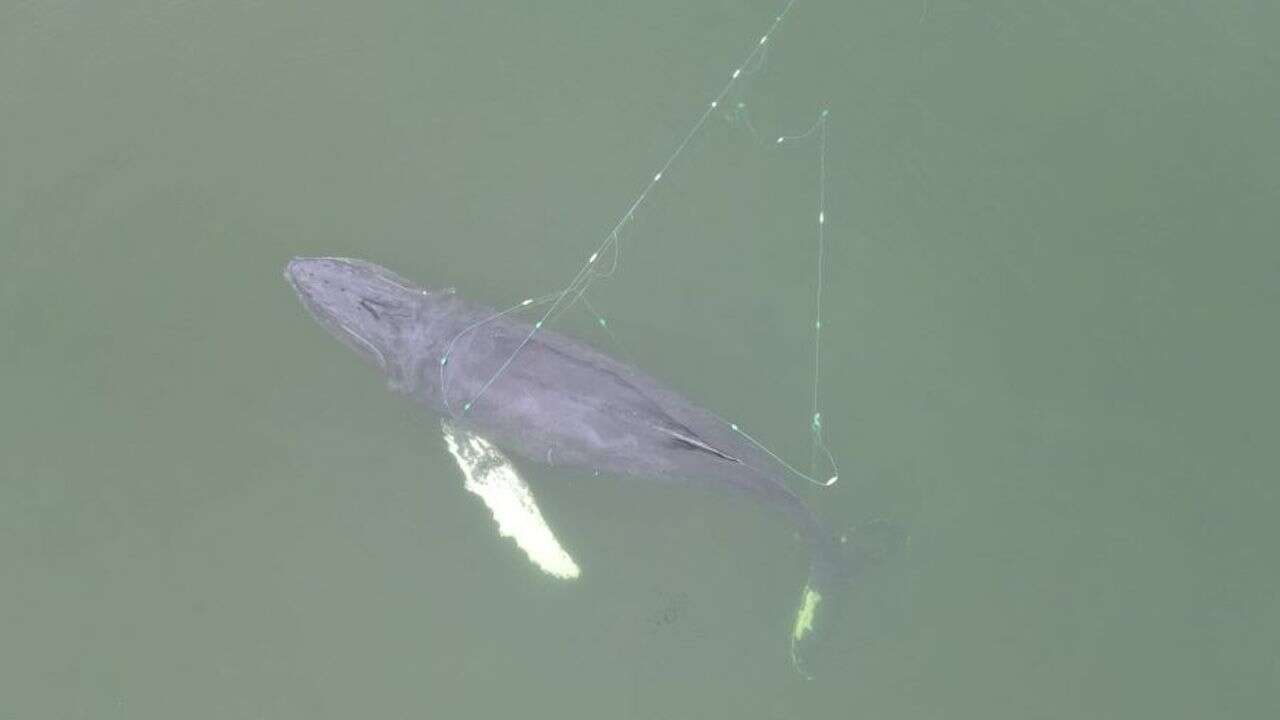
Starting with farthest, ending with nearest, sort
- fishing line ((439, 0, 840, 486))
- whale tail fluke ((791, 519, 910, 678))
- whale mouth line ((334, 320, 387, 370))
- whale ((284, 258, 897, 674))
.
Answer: whale mouth line ((334, 320, 387, 370)), fishing line ((439, 0, 840, 486)), whale ((284, 258, 897, 674)), whale tail fluke ((791, 519, 910, 678))

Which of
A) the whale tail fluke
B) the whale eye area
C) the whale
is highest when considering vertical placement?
the whale eye area

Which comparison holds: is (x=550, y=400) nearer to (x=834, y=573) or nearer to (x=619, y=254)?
(x=619, y=254)

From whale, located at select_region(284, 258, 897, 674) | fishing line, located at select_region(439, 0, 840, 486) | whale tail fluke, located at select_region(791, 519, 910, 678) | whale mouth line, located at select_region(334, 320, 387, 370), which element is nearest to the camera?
whale tail fluke, located at select_region(791, 519, 910, 678)

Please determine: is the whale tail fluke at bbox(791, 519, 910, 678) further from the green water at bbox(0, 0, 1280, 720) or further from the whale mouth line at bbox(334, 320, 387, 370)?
the whale mouth line at bbox(334, 320, 387, 370)

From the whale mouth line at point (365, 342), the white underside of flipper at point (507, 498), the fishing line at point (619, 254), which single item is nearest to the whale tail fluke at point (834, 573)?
the fishing line at point (619, 254)

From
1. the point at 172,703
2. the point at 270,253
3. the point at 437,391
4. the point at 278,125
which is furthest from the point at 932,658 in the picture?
the point at 278,125

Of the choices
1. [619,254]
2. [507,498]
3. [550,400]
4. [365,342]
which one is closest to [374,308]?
[365,342]

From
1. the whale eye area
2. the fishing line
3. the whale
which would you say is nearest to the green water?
the fishing line
